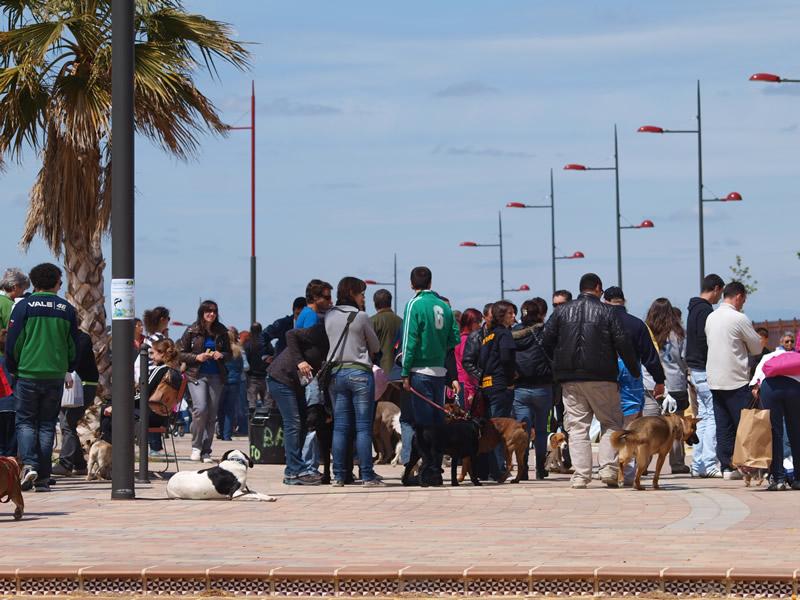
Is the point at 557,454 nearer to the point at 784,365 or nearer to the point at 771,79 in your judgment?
the point at 784,365

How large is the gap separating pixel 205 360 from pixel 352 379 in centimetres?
373

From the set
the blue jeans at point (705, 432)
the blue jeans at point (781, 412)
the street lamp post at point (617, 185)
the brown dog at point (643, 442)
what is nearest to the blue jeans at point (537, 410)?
the blue jeans at point (705, 432)

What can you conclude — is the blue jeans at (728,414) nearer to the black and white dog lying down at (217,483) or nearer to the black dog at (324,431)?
the black dog at (324,431)

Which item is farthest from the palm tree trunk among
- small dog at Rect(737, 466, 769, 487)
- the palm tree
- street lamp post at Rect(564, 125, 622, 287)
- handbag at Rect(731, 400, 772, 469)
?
street lamp post at Rect(564, 125, 622, 287)

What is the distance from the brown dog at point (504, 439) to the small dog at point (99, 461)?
3.53 meters

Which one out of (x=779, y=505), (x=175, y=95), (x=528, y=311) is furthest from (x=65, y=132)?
(x=779, y=505)

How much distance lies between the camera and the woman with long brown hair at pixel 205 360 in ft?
59.4

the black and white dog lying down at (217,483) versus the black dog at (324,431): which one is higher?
the black dog at (324,431)

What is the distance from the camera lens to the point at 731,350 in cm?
1529

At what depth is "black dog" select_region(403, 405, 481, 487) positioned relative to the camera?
1496 centimetres

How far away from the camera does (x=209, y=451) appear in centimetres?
1877

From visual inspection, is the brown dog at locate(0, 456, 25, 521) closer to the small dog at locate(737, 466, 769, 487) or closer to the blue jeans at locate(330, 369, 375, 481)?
the blue jeans at locate(330, 369, 375, 481)

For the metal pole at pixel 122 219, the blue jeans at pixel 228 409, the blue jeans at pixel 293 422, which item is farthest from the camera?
the blue jeans at pixel 228 409

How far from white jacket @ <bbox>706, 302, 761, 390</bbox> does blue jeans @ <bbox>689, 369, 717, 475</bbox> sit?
1.00 meters
